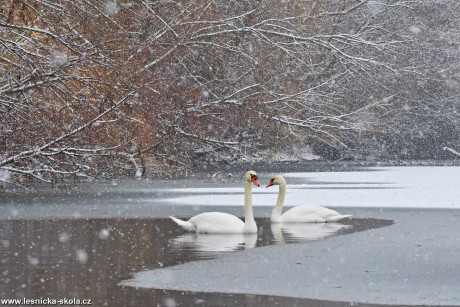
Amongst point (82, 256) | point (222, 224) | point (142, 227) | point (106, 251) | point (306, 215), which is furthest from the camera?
point (306, 215)

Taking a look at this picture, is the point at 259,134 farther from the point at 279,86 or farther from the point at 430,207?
→ the point at 430,207

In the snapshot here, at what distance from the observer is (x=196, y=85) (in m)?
31.2

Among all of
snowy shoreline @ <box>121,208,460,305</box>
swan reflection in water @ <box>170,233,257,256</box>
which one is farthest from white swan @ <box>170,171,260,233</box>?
snowy shoreline @ <box>121,208,460,305</box>

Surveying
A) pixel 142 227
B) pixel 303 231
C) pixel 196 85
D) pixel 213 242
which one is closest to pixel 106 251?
pixel 213 242

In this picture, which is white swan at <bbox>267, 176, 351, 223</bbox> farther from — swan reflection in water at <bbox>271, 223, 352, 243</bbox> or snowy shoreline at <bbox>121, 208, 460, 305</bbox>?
snowy shoreline at <bbox>121, 208, 460, 305</bbox>

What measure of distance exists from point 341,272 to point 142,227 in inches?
213

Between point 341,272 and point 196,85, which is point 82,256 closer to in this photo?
point 341,272

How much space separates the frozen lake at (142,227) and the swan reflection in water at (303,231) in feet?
0.04

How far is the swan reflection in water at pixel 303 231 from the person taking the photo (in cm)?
1368

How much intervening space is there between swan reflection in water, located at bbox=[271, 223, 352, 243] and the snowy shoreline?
461mm

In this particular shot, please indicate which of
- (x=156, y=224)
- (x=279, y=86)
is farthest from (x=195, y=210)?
(x=279, y=86)

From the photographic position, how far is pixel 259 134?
33.2 meters

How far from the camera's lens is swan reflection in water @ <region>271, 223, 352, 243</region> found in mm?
13680

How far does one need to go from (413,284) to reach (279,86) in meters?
26.0
